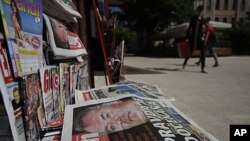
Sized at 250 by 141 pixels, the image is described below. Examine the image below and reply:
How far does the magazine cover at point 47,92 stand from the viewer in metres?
1.82

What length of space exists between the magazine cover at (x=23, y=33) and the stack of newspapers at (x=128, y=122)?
0.38 metres

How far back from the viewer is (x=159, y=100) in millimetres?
2316

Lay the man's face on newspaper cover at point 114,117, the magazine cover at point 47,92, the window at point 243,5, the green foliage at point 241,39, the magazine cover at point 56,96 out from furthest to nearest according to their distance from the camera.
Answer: the window at point 243,5
the green foliage at point 241,39
the magazine cover at point 56,96
the magazine cover at point 47,92
the man's face on newspaper cover at point 114,117

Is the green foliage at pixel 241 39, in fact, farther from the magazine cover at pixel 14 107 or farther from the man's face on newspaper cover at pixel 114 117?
the magazine cover at pixel 14 107

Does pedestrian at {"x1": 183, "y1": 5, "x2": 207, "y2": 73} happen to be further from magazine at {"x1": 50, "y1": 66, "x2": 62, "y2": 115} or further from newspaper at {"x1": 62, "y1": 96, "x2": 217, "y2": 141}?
magazine at {"x1": 50, "y1": 66, "x2": 62, "y2": 115}

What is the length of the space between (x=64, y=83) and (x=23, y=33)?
719 mm

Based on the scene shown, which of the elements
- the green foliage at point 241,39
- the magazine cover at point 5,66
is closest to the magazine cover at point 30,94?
the magazine cover at point 5,66

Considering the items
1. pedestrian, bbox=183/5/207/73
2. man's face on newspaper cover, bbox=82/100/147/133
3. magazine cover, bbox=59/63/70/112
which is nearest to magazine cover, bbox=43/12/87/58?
magazine cover, bbox=59/63/70/112

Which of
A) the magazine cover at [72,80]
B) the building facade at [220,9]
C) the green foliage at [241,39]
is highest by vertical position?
the building facade at [220,9]

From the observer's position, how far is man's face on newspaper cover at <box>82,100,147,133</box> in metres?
1.70

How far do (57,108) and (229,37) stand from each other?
19956 millimetres

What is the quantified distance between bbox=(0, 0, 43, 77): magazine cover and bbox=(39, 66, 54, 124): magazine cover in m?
0.06

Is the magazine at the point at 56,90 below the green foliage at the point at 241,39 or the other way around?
the other way around

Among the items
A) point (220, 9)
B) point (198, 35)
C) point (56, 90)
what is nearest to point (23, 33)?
point (56, 90)
